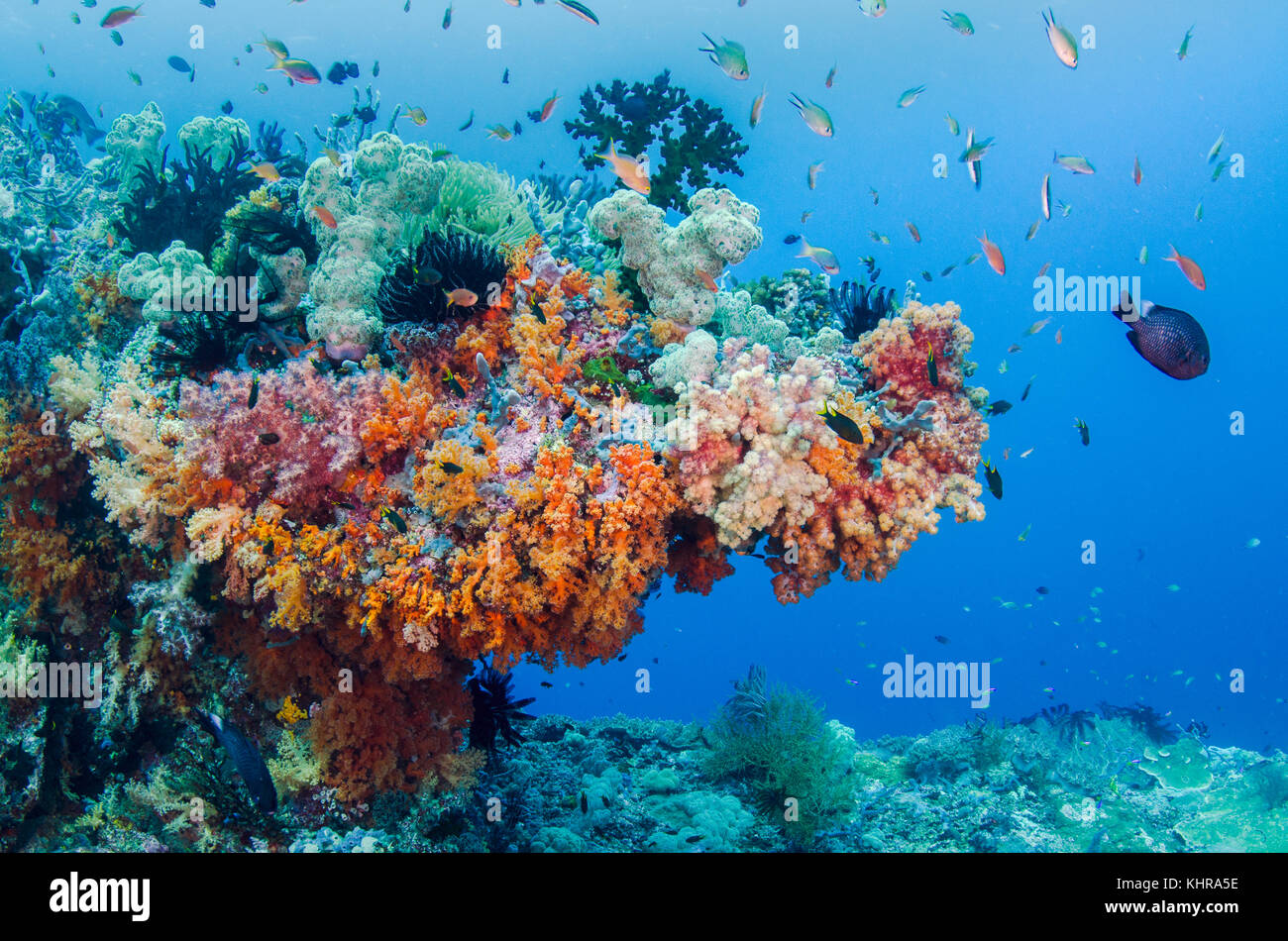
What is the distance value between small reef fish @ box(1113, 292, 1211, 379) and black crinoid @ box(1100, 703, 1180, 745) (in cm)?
1523

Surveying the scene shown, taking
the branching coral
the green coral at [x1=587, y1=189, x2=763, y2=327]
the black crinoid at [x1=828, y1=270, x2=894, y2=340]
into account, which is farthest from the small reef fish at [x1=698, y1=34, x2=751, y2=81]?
the black crinoid at [x1=828, y1=270, x2=894, y2=340]

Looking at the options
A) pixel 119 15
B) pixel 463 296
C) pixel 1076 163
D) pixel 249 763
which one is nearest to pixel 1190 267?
pixel 1076 163

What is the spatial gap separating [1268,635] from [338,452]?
71.9 meters

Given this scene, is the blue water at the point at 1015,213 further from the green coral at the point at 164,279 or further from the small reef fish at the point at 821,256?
the green coral at the point at 164,279

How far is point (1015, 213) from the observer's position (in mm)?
49344

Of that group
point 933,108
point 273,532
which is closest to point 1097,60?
point 933,108

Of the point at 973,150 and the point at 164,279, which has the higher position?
the point at 973,150

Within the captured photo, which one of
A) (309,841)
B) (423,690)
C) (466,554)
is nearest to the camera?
(466,554)

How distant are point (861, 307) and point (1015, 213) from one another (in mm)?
55744

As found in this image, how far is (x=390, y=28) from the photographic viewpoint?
148ft

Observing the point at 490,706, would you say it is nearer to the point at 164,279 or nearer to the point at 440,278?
the point at 440,278

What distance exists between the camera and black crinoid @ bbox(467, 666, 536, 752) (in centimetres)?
642
